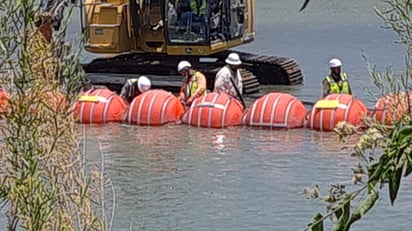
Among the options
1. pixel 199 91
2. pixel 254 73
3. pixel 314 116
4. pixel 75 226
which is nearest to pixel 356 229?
pixel 75 226

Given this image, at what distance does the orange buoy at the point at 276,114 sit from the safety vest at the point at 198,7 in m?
→ 4.00

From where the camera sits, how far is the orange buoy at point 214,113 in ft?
49.7

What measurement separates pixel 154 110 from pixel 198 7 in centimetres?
391

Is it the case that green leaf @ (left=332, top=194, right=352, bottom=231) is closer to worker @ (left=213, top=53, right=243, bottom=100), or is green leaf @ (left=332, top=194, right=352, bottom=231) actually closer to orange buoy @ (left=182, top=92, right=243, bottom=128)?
Result: orange buoy @ (left=182, top=92, right=243, bottom=128)

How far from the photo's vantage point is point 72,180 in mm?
4637

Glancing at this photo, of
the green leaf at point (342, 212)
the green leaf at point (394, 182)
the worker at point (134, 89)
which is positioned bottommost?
the worker at point (134, 89)

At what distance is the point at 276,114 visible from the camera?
1498cm

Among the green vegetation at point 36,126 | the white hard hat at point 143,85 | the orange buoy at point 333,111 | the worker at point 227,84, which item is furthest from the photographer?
the white hard hat at point 143,85

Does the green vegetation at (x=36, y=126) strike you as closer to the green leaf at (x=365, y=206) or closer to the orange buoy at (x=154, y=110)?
the green leaf at (x=365, y=206)

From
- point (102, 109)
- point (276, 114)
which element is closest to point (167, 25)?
point (102, 109)

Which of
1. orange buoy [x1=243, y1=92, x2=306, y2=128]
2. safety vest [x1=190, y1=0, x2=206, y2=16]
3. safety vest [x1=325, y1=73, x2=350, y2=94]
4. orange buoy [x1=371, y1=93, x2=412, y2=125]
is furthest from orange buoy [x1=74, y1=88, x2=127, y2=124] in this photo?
orange buoy [x1=371, y1=93, x2=412, y2=125]

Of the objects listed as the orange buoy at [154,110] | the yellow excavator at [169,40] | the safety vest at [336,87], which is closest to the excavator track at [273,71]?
the yellow excavator at [169,40]

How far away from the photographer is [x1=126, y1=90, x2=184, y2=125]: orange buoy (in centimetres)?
1550

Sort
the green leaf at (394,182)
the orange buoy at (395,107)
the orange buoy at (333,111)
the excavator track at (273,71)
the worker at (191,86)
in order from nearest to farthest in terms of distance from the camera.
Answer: the green leaf at (394,182) < the orange buoy at (395,107) < the orange buoy at (333,111) < the worker at (191,86) < the excavator track at (273,71)
